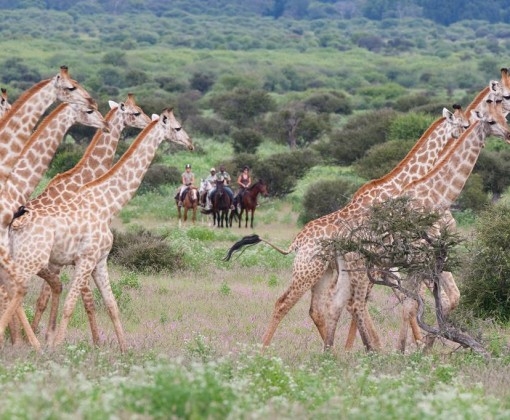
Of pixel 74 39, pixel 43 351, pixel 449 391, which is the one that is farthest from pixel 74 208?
pixel 74 39

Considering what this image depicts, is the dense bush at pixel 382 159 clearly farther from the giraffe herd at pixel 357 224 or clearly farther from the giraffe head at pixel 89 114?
the giraffe head at pixel 89 114

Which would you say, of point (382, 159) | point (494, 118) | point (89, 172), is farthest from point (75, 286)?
point (382, 159)

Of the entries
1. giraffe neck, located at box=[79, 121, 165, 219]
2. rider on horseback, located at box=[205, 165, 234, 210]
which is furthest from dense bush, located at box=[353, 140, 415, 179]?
giraffe neck, located at box=[79, 121, 165, 219]

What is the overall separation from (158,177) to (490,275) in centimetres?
1978

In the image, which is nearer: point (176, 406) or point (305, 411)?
point (176, 406)

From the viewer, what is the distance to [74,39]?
11500 centimetres

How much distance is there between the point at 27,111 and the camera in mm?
11656

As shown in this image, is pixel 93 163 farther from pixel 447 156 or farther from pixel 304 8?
pixel 304 8

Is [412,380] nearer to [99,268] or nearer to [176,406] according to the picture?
[176,406]

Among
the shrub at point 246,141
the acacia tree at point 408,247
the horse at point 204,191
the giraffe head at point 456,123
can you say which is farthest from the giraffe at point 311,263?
the shrub at point 246,141

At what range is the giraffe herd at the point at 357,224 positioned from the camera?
1138 cm

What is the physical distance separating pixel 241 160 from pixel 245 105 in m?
18.5

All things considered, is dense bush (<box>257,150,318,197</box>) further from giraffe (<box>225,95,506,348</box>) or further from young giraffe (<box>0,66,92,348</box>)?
giraffe (<box>225,95,506,348</box>)

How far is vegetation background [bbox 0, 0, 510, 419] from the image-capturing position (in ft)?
23.0
